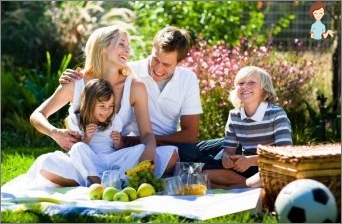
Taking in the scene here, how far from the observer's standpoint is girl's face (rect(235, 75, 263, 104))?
5773mm

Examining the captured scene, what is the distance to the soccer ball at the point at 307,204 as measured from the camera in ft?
14.1

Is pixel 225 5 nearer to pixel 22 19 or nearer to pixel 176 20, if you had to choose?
pixel 176 20

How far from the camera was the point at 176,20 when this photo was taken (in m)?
10.6

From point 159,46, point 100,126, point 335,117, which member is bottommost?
point 335,117

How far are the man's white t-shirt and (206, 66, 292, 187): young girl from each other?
1.42 feet

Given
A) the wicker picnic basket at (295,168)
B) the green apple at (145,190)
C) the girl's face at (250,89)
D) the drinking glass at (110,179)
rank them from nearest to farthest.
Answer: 1. the wicker picnic basket at (295,168)
2. the green apple at (145,190)
3. the drinking glass at (110,179)
4. the girl's face at (250,89)

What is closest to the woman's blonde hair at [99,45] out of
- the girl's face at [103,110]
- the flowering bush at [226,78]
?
the girl's face at [103,110]

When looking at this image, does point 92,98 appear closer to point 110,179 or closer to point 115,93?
point 115,93

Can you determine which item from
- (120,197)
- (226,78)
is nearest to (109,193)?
(120,197)

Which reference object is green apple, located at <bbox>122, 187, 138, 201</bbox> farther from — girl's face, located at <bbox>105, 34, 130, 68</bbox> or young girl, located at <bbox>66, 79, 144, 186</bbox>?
girl's face, located at <bbox>105, 34, 130, 68</bbox>

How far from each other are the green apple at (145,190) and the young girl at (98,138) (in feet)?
1.14

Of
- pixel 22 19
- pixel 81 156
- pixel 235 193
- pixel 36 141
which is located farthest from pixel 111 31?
pixel 22 19

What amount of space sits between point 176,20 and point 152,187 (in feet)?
18.4

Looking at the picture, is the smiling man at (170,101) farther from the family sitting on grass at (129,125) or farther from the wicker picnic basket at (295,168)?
the wicker picnic basket at (295,168)
